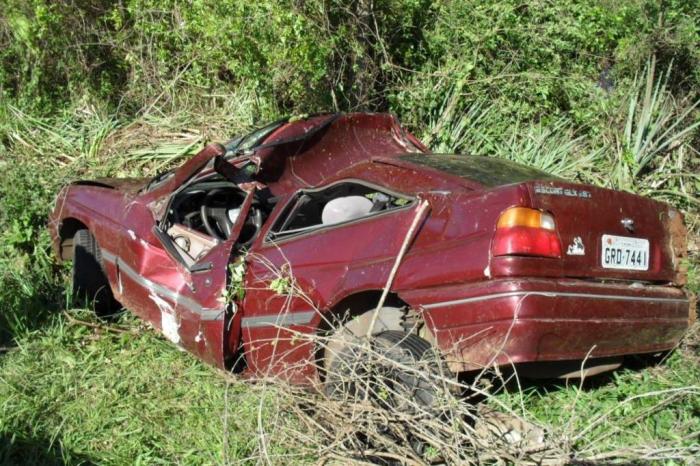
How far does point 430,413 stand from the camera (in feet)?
9.94

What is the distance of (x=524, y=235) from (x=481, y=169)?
2.95ft

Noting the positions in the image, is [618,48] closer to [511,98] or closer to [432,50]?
[511,98]

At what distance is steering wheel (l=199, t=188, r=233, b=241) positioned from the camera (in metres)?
5.13

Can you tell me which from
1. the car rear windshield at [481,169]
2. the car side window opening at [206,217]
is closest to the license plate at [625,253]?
the car rear windshield at [481,169]

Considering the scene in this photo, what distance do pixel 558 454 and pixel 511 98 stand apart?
529 centimetres

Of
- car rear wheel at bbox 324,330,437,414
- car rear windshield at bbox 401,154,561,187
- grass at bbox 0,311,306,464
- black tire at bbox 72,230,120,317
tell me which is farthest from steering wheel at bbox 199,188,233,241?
car rear wheel at bbox 324,330,437,414

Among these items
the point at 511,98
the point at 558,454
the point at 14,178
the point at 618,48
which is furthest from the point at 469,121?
the point at 558,454

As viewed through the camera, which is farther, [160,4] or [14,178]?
[160,4]

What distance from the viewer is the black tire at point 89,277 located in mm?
5730

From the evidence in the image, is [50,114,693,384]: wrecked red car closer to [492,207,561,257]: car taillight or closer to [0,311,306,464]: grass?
[492,207,561,257]: car taillight

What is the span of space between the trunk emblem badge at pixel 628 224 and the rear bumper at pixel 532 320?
29cm

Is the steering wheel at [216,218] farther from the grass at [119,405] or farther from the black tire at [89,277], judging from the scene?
the black tire at [89,277]

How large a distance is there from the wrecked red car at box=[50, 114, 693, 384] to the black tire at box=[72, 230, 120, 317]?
0.43 meters

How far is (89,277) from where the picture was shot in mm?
5762
